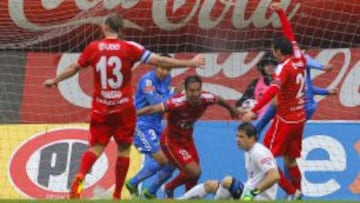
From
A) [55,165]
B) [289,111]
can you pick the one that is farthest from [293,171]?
[55,165]

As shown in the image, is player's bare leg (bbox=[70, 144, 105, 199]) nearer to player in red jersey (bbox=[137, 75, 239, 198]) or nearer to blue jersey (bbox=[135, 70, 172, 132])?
player in red jersey (bbox=[137, 75, 239, 198])

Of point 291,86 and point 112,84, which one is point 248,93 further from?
point 112,84

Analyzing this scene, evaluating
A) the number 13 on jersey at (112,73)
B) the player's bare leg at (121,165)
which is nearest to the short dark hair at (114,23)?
the number 13 on jersey at (112,73)

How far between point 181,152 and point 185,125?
295mm

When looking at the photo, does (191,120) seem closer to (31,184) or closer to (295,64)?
(295,64)

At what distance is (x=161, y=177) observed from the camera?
13.6 meters

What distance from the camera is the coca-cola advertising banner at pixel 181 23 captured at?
16.5 meters

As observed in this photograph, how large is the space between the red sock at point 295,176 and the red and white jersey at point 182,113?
1.07m

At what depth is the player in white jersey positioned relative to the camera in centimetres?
1140

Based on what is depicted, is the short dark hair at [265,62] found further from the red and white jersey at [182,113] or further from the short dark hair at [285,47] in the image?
the short dark hair at [285,47]

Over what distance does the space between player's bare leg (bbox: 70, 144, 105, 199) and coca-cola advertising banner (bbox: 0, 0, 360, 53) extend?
16.8 ft

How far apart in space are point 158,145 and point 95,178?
1.03 metres

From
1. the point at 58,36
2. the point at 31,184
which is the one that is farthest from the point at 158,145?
the point at 58,36

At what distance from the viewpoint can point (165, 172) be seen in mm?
13617
